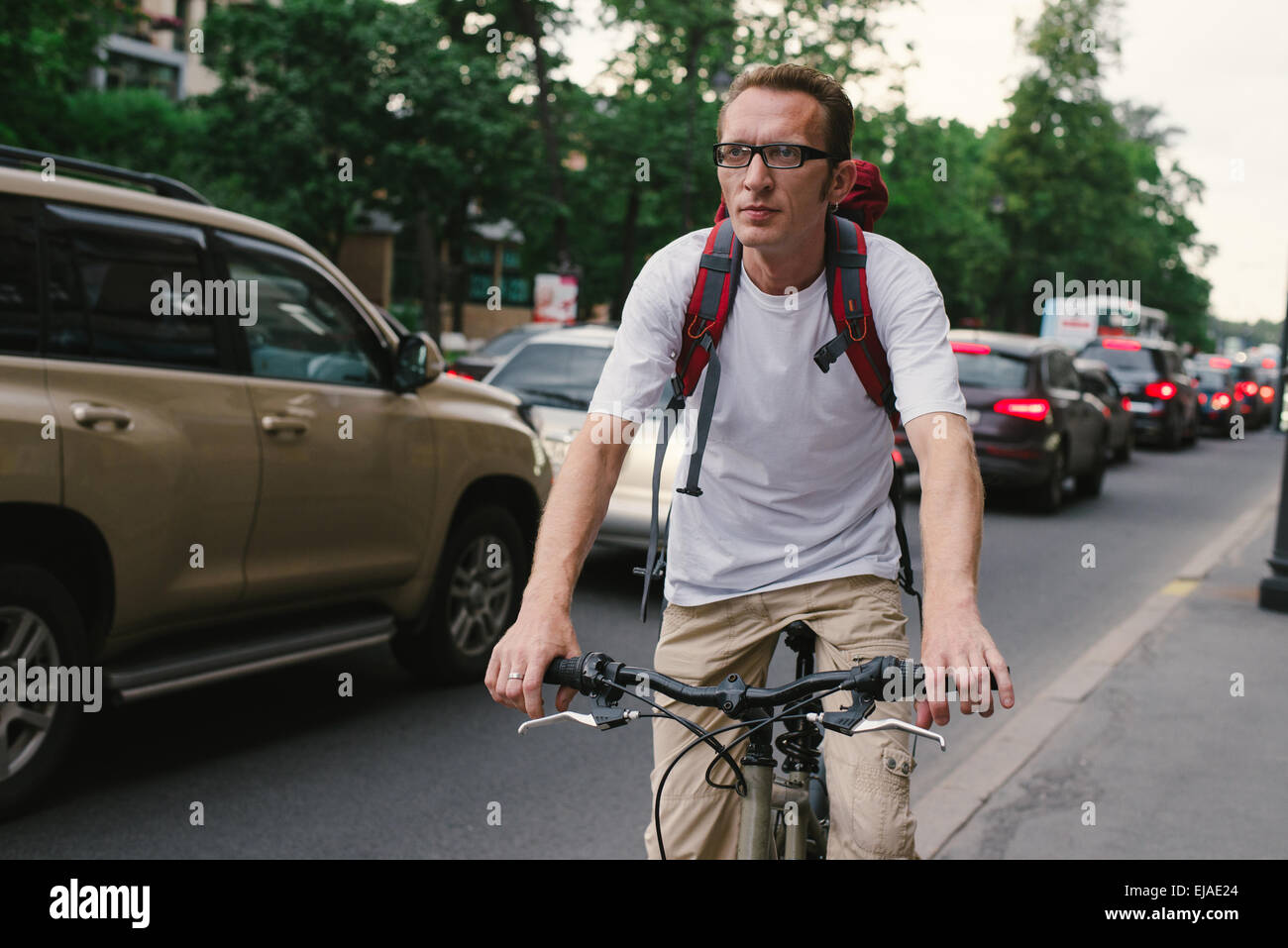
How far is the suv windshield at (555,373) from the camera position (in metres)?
9.51

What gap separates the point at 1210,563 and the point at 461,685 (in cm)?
728

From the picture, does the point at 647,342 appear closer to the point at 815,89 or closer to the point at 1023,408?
the point at 815,89

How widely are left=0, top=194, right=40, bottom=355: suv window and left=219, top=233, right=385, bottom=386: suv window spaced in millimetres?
889

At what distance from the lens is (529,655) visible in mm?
2170

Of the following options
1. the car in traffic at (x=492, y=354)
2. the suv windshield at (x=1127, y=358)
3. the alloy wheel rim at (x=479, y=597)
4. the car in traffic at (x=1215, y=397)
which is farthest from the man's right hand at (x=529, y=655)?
the car in traffic at (x=1215, y=397)

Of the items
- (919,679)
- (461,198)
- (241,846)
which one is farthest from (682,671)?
(461,198)

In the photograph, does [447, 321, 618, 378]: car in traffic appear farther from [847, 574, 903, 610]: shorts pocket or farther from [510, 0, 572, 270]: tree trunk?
[847, 574, 903, 610]: shorts pocket

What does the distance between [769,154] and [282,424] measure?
324 centimetres

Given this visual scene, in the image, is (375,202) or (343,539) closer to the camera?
(343,539)

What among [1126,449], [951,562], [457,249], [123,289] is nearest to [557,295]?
[1126,449]

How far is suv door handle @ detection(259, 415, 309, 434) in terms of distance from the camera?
529 centimetres

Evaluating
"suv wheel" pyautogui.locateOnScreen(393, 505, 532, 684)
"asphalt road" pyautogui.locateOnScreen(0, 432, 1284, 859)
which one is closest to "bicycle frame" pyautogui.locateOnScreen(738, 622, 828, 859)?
"asphalt road" pyautogui.locateOnScreen(0, 432, 1284, 859)

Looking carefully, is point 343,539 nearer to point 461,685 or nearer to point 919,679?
point 461,685

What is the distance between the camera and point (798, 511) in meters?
2.88
